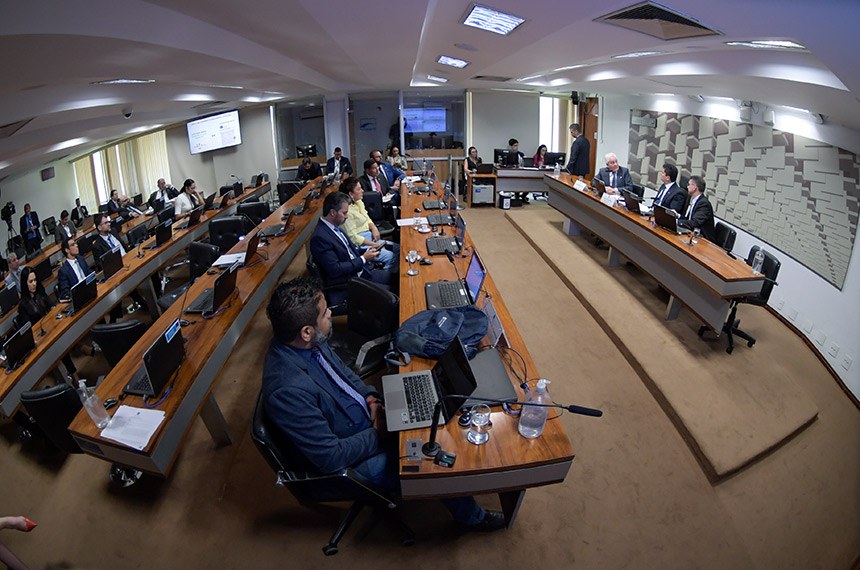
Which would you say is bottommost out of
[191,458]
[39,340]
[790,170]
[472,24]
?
[191,458]

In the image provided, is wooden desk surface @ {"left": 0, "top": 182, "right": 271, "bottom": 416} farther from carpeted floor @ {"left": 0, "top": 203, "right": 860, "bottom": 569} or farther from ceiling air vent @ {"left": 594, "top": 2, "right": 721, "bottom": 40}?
ceiling air vent @ {"left": 594, "top": 2, "right": 721, "bottom": 40}

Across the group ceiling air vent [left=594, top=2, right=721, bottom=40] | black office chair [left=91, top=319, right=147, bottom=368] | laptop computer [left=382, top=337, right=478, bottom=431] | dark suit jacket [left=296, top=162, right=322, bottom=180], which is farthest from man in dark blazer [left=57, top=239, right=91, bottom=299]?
dark suit jacket [left=296, top=162, right=322, bottom=180]

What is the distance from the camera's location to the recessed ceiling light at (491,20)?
112 inches

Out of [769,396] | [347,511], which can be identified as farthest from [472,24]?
[769,396]

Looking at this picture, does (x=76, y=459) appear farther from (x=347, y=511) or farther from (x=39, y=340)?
(x=347, y=511)

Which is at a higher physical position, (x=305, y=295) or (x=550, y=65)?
(x=550, y=65)

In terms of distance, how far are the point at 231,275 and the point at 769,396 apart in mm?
4281

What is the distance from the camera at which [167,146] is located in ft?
47.6

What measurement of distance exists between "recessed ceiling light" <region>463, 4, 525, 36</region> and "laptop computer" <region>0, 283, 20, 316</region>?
554 centimetres

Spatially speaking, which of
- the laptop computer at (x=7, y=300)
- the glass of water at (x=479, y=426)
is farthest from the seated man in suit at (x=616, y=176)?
the laptop computer at (x=7, y=300)

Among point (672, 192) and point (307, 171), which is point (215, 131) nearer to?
point (307, 171)

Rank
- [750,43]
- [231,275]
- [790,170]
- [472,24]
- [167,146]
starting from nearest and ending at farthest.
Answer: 1. [750,43]
2. [472,24]
3. [231,275]
4. [790,170]
5. [167,146]

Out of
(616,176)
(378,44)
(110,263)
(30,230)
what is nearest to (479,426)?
(378,44)

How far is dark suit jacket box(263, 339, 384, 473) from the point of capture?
1.96 metres
